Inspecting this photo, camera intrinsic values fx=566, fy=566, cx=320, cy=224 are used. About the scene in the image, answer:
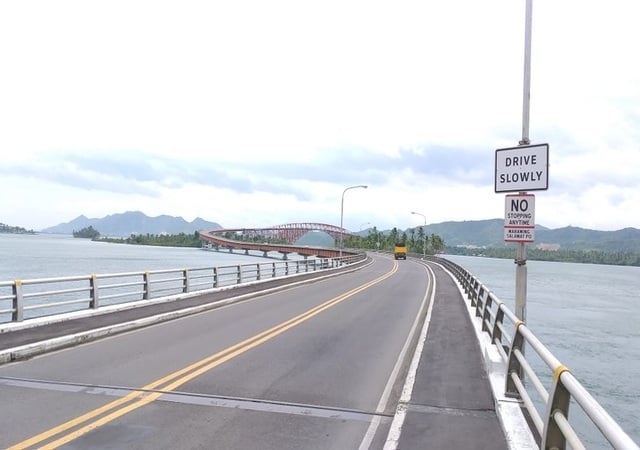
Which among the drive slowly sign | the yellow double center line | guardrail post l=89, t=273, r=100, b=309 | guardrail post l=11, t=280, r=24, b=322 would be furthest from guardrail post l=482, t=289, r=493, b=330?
guardrail post l=11, t=280, r=24, b=322

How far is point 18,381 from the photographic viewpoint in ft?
27.1

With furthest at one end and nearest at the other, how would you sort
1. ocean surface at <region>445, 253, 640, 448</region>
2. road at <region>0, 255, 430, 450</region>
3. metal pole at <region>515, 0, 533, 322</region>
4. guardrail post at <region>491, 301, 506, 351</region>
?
ocean surface at <region>445, 253, 640, 448</region> → guardrail post at <region>491, 301, 506, 351</region> → metal pole at <region>515, 0, 533, 322</region> → road at <region>0, 255, 430, 450</region>

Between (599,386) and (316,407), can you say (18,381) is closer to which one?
(316,407)

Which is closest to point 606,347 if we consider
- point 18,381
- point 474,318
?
point 474,318

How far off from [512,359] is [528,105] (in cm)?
453

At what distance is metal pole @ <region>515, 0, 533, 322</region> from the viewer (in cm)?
897

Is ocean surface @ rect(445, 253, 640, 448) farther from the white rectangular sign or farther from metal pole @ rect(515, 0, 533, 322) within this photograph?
the white rectangular sign

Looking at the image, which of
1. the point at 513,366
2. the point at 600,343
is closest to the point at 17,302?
the point at 513,366

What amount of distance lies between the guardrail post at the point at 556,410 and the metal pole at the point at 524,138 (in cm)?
428

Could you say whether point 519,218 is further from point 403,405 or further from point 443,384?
point 403,405

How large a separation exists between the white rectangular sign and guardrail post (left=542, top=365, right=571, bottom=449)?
4.78 m

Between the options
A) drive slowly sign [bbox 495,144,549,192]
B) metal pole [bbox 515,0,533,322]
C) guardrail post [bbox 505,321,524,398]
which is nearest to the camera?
guardrail post [bbox 505,321,524,398]

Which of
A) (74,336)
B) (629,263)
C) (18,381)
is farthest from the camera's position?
(629,263)

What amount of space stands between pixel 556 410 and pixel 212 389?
4965mm
